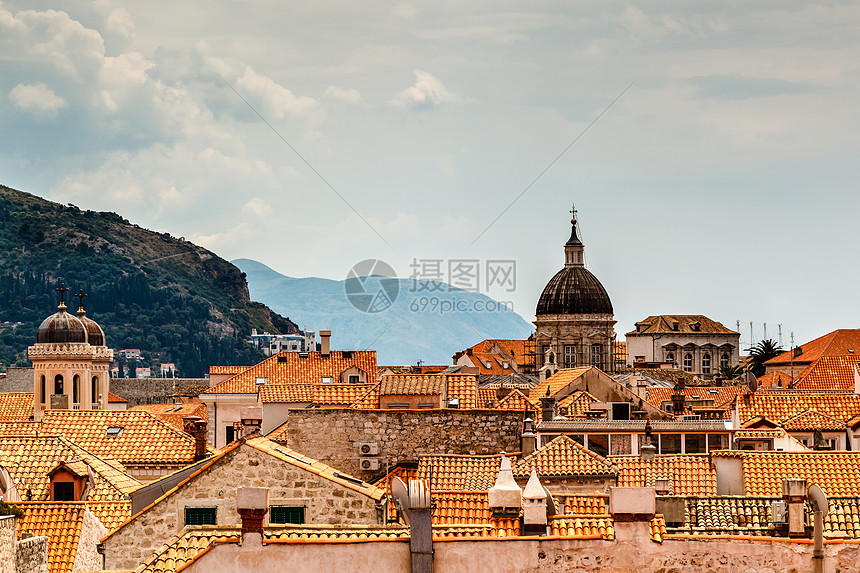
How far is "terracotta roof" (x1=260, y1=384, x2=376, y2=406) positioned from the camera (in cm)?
3544

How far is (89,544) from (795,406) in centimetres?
2871

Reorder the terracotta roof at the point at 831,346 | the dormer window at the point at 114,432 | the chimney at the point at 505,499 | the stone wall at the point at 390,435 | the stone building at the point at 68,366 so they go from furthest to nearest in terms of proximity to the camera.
Answer: the terracotta roof at the point at 831,346 → the stone building at the point at 68,366 → the dormer window at the point at 114,432 → the stone wall at the point at 390,435 → the chimney at the point at 505,499

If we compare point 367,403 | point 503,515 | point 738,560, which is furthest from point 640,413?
point 738,560

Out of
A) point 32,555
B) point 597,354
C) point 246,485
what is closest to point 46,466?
point 32,555

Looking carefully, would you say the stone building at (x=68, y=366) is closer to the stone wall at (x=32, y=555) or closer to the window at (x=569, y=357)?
the stone wall at (x=32, y=555)

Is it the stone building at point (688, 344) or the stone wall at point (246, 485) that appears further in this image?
the stone building at point (688, 344)

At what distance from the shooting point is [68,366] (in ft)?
257

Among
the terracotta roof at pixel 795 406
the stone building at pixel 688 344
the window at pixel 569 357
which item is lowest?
the terracotta roof at pixel 795 406

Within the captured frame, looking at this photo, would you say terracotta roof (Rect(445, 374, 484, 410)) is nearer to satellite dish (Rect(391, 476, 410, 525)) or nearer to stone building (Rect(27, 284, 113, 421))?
satellite dish (Rect(391, 476, 410, 525))

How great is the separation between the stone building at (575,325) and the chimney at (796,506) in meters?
112

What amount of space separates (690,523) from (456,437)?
682cm

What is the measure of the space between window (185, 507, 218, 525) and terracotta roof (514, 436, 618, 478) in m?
7.31

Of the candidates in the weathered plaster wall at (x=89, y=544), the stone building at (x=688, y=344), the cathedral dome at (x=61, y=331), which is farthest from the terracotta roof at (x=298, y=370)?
the stone building at (x=688, y=344)

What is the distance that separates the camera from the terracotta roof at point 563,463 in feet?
78.8
